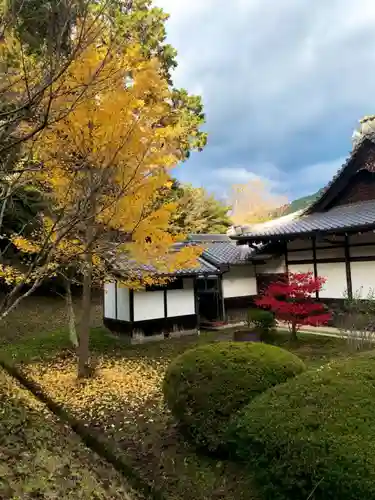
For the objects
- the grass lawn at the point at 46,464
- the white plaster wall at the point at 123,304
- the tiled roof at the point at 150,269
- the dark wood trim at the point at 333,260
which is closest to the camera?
the grass lawn at the point at 46,464

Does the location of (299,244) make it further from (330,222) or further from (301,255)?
(330,222)

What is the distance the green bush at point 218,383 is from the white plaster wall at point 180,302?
318 inches

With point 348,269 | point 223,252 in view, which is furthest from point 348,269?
point 223,252

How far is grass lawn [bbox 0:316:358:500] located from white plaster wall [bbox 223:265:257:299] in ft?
11.2

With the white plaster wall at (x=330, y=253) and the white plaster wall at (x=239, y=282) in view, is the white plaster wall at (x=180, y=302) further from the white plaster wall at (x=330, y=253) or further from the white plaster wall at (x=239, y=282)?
the white plaster wall at (x=330, y=253)

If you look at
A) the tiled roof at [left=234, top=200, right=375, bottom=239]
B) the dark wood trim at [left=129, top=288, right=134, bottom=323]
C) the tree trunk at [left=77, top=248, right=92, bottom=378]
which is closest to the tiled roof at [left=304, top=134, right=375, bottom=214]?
the tiled roof at [left=234, top=200, right=375, bottom=239]

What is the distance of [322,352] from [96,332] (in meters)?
8.13

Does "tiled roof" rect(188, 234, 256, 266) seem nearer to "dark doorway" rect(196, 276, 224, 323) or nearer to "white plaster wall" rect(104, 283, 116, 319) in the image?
"dark doorway" rect(196, 276, 224, 323)

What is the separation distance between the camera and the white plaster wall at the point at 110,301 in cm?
1355

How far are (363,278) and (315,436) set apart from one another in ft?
34.3

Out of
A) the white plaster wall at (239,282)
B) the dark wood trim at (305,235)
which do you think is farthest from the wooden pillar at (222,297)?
the dark wood trim at (305,235)

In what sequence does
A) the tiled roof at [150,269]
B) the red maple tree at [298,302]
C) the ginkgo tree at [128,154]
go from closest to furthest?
the ginkgo tree at [128,154] → the tiled roof at [150,269] → the red maple tree at [298,302]

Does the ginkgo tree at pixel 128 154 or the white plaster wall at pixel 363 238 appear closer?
the ginkgo tree at pixel 128 154

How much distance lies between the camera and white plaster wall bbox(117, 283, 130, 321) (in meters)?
12.6
